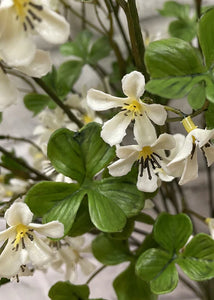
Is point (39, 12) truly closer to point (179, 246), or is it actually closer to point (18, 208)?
point (18, 208)

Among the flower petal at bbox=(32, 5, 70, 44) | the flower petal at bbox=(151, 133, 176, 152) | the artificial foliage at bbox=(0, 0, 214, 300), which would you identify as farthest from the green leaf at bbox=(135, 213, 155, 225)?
the flower petal at bbox=(32, 5, 70, 44)

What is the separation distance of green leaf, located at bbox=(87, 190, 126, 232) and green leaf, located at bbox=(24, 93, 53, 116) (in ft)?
0.66

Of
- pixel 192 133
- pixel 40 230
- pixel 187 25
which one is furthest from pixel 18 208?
pixel 187 25

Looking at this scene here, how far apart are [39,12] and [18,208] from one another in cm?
14

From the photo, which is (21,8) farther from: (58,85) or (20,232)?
(58,85)

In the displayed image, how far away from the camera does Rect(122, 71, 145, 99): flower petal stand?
32cm

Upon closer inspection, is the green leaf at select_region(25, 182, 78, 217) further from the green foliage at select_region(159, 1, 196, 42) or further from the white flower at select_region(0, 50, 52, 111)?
the green foliage at select_region(159, 1, 196, 42)

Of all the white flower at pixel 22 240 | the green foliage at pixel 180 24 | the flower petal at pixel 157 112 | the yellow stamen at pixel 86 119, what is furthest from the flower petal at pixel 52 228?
the green foliage at pixel 180 24

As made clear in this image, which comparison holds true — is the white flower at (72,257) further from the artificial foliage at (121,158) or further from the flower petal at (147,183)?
the flower petal at (147,183)

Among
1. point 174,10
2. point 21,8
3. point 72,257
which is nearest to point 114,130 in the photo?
point 21,8

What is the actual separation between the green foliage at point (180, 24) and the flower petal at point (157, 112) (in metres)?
0.27

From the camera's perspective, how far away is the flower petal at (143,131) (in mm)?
343

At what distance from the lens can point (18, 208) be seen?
13.3 inches

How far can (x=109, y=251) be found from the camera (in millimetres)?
490
